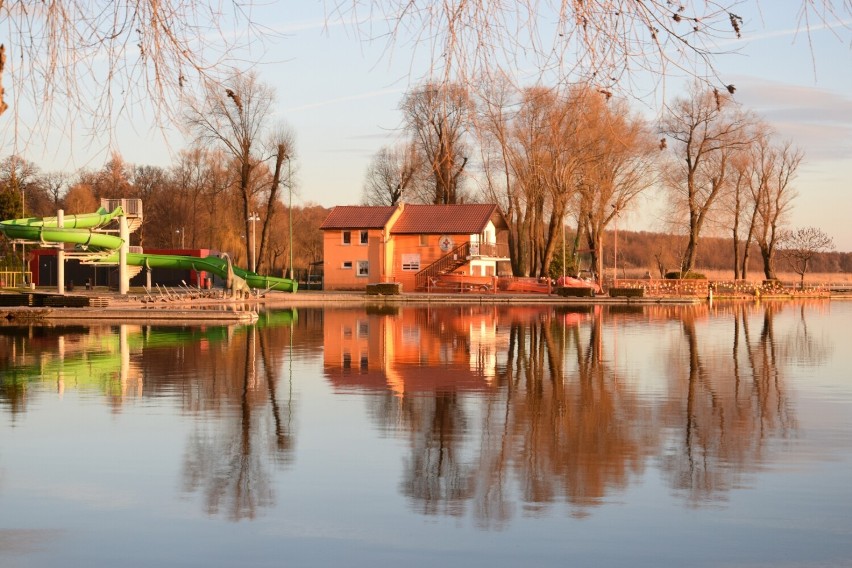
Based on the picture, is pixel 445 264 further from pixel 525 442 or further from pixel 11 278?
pixel 525 442

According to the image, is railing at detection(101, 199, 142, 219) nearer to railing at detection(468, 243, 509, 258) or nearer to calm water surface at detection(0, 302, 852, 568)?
railing at detection(468, 243, 509, 258)

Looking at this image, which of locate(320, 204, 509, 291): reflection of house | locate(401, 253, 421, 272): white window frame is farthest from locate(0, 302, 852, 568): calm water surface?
locate(401, 253, 421, 272): white window frame

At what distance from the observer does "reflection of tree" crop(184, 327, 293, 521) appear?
1202 cm

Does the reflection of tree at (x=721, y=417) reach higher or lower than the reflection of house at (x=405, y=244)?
lower

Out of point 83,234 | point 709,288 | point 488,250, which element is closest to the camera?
point 83,234

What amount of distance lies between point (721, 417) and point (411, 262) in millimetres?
67365

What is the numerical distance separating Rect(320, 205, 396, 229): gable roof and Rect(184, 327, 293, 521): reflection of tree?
60.2m

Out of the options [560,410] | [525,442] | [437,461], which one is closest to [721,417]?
[560,410]

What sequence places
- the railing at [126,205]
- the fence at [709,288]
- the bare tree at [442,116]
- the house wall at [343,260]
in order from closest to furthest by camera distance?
the bare tree at [442,116], the railing at [126,205], the fence at [709,288], the house wall at [343,260]

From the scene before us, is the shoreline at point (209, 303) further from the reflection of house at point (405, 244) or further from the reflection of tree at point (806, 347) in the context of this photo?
the reflection of tree at point (806, 347)

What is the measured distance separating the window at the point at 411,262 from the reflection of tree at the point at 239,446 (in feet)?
196

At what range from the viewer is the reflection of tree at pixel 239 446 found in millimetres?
12023

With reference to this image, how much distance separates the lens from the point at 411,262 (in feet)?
279

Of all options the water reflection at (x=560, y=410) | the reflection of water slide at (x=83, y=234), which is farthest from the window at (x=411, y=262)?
the water reflection at (x=560, y=410)
